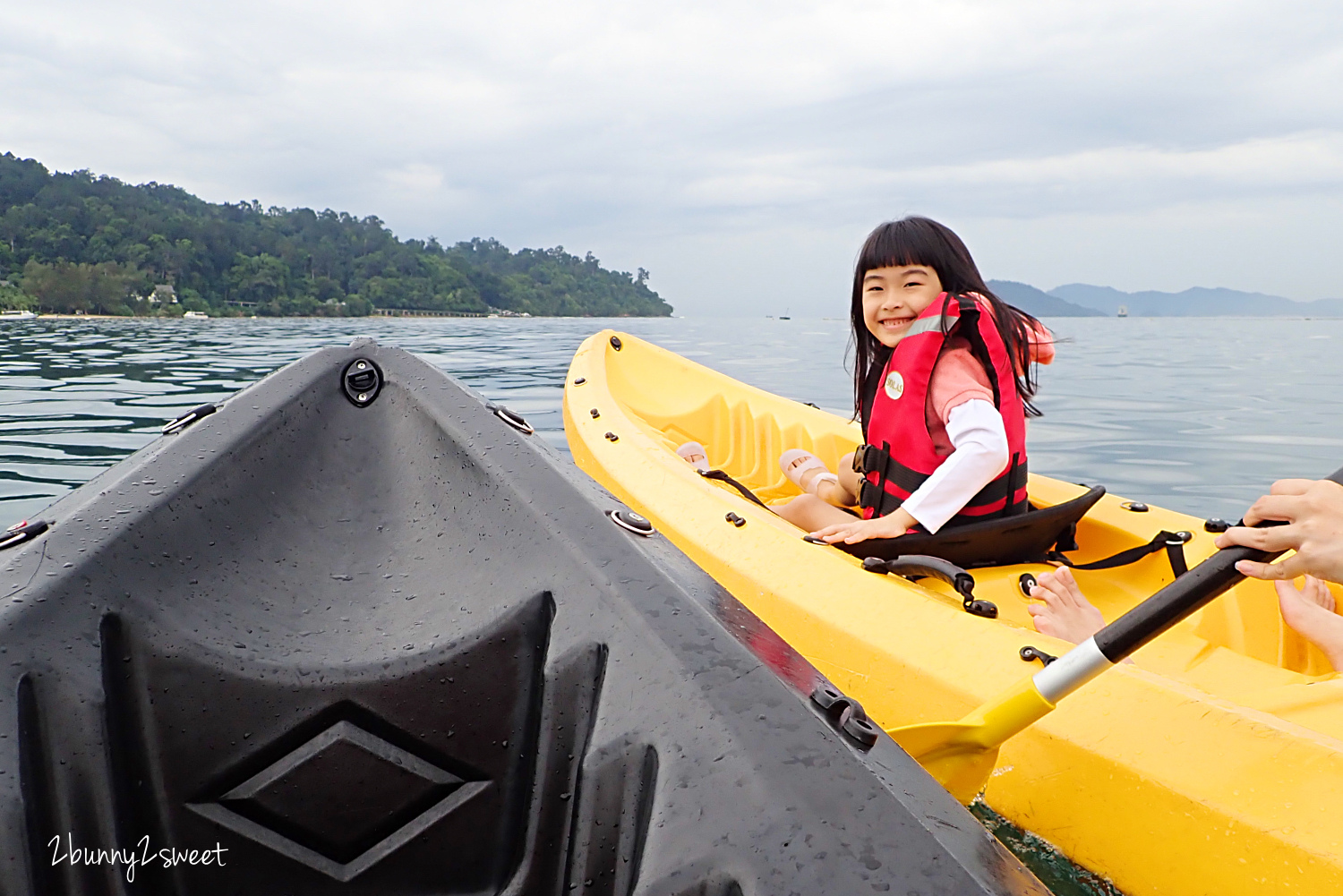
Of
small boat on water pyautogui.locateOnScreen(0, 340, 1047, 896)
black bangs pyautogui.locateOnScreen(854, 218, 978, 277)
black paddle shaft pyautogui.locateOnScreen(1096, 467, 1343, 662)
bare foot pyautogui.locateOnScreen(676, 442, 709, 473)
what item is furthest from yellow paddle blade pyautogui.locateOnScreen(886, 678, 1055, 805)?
bare foot pyautogui.locateOnScreen(676, 442, 709, 473)

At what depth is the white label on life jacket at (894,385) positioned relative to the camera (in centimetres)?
224

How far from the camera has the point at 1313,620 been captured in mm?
1768

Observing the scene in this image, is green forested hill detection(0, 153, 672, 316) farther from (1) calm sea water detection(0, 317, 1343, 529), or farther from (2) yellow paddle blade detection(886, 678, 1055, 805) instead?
(2) yellow paddle blade detection(886, 678, 1055, 805)

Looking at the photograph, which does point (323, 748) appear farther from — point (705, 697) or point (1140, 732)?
point (1140, 732)

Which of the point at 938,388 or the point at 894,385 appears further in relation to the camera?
the point at 894,385

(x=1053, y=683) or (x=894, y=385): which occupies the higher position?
(x=894, y=385)

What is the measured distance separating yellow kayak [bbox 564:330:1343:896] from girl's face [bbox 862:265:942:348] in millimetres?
668

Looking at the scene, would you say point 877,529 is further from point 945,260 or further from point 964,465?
point 945,260

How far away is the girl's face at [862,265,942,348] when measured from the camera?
2.33 meters

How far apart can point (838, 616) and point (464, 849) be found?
1044mm

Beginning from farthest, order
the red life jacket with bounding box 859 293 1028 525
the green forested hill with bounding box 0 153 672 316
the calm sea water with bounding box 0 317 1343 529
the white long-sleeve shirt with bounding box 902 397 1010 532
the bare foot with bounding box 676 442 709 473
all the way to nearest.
→ the green forested hill with bounding box 0 153 672 316 < the calm sea water with bounding box 0 317 1343 529 < the bare foot with bounding box 676 442 709 473 < the red life jacket with bounding box 859 293 1028 525 < the white long-sleeve shirt with bounding box 902 397 1010 532

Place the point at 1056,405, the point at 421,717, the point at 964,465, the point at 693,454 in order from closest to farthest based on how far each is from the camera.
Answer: the point at 421,717 → the point at 964,465 → the point at 693,454 → the point at 1056,405

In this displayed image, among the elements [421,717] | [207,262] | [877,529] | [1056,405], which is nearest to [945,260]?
[877,529]

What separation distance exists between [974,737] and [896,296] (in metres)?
1.45
